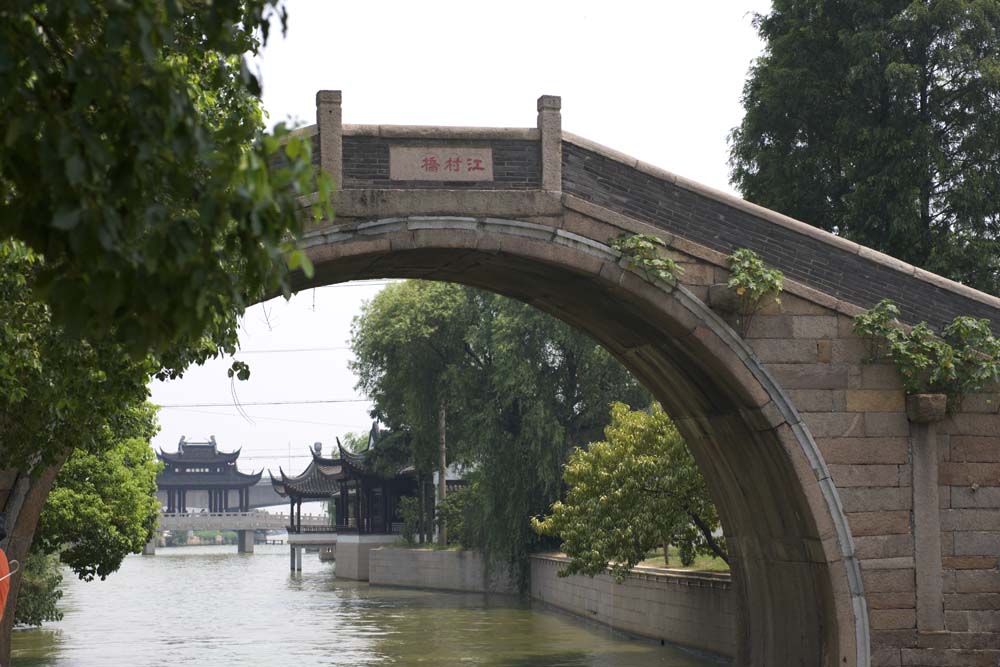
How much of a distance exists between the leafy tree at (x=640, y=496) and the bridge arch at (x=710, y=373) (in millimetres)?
3596

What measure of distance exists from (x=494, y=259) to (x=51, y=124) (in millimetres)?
7848

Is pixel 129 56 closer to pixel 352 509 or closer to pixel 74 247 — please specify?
pixel 74 247

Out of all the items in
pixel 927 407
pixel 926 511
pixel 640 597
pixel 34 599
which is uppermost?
pixel 927 407

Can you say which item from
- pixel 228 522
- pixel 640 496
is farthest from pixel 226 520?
pixel 640 496

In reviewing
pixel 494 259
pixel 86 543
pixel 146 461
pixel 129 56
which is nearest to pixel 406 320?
pixel 146 461

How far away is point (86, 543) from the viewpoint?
63.5 ft

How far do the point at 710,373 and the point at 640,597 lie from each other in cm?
1035

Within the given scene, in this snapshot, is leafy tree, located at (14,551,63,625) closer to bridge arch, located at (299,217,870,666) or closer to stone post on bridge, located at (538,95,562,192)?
bridge arch, located at (299,217,870,666)

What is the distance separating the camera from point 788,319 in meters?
11.6

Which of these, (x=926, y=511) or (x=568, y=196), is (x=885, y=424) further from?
(x=568, y=196)

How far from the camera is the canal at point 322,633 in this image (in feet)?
66.0

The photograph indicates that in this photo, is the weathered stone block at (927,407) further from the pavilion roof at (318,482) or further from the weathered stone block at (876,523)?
the pavilion roof at (318,482)

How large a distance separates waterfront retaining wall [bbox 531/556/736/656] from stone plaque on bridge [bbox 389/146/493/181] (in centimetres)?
610

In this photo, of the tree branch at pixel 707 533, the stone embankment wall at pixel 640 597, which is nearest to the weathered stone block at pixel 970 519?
the stone embankment wall at pixel 640 597
